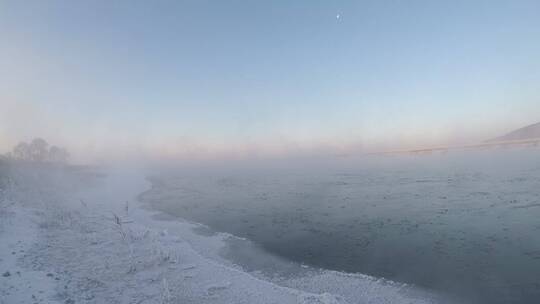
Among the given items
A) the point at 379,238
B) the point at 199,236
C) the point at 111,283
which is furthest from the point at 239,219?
the point at 111,283

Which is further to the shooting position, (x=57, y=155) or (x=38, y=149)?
(x=57, y=155)

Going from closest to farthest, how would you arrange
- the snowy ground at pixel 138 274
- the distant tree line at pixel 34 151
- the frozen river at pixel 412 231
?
the snowy ground at pixel 138 274 → the frozen river at pixel 412 231 → the distant tree line at pixel 34 151

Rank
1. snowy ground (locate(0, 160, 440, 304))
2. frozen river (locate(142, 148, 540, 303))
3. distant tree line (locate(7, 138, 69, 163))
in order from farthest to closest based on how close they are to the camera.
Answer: distant tree line (locate(7, 138, 69, 163)) → frozen river (locate(142, 148, 540, 303)) → snowy ground (locate(0, 160, 440, 304))

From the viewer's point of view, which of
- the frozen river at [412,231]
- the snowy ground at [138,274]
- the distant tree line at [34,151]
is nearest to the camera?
the snowy ground at [138,274]

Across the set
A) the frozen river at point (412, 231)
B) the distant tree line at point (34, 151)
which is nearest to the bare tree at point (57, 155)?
the distant tree line at point (34, 151)

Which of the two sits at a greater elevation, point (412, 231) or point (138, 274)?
point (138, 274)

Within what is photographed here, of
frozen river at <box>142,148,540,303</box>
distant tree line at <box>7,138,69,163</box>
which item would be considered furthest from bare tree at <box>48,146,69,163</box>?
frozen river at <box>142,148,540,303</box>

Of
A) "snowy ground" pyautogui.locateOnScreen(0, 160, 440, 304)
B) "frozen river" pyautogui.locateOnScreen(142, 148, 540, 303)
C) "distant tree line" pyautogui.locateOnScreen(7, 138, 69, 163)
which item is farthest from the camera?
"distant tree line" pyautogui.locateOnScreen(7, 138, 69, 163)

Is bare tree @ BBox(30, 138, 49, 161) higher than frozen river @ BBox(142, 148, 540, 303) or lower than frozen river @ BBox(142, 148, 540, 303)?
higher

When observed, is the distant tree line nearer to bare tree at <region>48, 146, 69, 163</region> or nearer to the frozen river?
bare tree at <region>48, 146, 69, 163</region>

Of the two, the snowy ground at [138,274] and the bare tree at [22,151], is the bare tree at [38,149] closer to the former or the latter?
the bare tree at [22,151]

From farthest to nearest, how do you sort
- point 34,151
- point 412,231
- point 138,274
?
point 34,151 → point 412,231 → point 138,274

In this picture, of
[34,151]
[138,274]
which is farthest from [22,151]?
[138,274]

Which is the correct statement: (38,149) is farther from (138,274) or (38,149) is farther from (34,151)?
(138,274)
